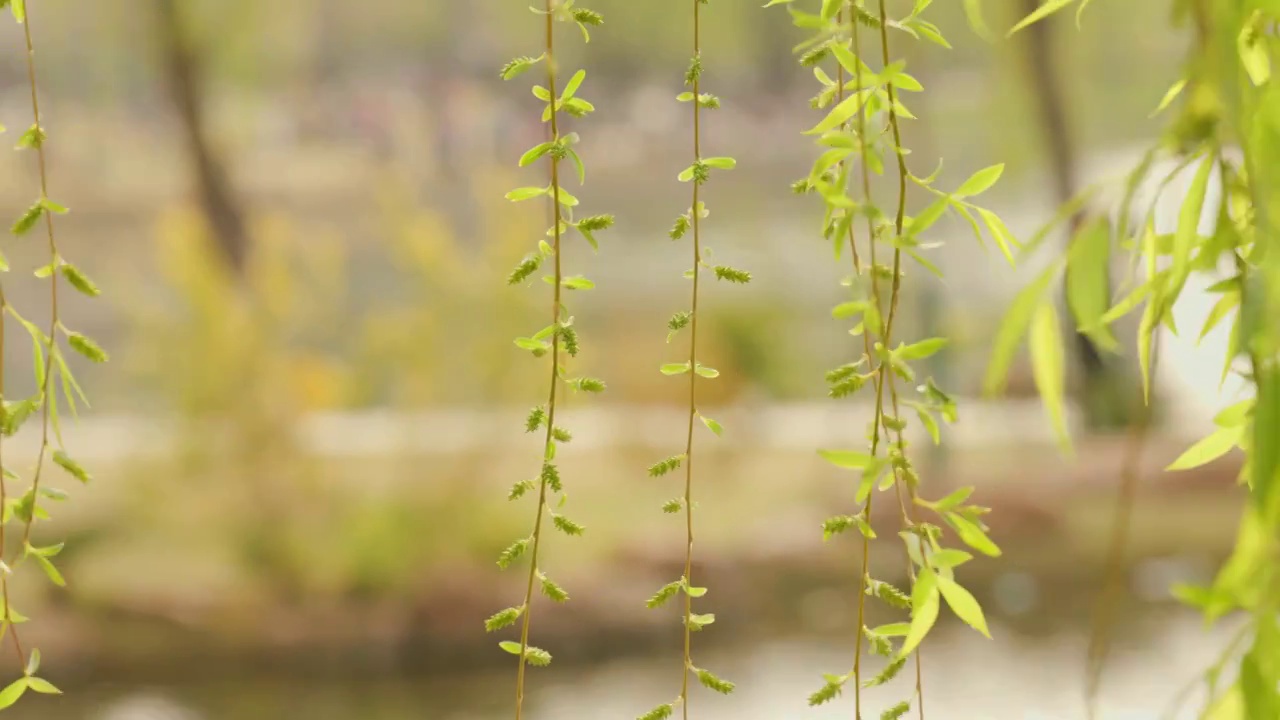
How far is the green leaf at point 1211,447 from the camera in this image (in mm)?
286

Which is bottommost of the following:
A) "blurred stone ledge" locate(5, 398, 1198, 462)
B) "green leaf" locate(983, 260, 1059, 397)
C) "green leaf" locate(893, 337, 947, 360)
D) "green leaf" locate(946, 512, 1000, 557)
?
"green leaf" locate(946, 512, 1000, 557)

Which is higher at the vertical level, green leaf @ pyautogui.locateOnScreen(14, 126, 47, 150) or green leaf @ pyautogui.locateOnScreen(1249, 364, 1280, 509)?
green leaf @ pyautogui.locateOnScreen(14, 126, 47, 150)

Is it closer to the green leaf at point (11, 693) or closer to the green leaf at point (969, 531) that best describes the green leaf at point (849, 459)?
the green leaf at point (969, 531)

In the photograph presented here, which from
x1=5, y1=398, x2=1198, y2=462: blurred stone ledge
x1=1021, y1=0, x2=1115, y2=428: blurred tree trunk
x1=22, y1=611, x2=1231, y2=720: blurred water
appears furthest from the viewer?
x1=1021, y1=0, x2=1115, y2=428: blurred tree trunk

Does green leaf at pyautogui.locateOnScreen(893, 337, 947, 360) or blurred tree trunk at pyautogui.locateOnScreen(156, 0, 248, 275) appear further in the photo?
blurred tree trunk at pyautogui.locateOnScreen(156, 0, 248, 275)

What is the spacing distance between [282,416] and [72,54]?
72cm

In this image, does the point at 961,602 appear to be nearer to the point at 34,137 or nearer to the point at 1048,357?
the point at 1048,357

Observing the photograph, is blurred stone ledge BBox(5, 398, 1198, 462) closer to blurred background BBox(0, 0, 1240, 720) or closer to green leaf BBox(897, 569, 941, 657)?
blurred background BBox(0, 0, 1240, 720)

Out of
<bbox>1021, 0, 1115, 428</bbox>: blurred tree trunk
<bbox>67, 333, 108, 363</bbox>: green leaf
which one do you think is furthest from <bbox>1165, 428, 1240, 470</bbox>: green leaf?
<bbox>1021, 0, 1115, 428</bbox>: blurred tree trunk

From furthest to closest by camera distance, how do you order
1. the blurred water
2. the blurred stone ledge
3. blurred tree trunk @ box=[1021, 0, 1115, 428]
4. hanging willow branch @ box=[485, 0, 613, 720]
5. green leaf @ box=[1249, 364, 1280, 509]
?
1. blurred tree trunk @ box=[1021, 0, 1115, 428]
2. the blurred stone ledge
3. the blurred water
4. hanging willow branch @ box=[485, 0, 613, 720]
5. green leaf @ box=[1249, 364, 1280, 509]

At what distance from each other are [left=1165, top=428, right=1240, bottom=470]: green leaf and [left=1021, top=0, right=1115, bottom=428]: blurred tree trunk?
1.77m

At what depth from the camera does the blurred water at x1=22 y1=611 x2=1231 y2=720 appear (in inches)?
62.2

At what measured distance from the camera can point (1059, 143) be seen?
80.2 inches

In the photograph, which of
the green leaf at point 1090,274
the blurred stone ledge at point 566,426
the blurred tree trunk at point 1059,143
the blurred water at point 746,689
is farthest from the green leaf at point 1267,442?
the blurred tree trunk at point 1059,143
